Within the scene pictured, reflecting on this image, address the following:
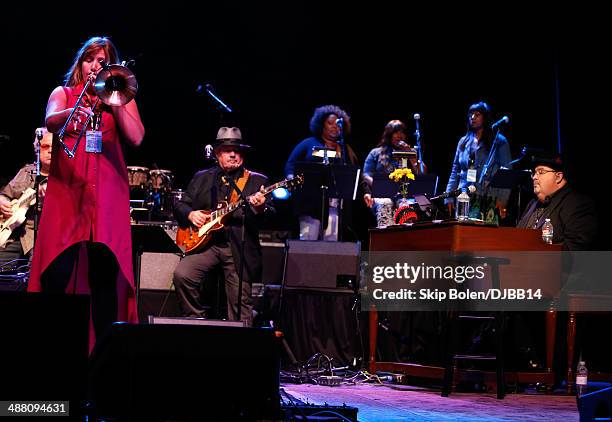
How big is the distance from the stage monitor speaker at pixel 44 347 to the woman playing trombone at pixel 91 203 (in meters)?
1.37

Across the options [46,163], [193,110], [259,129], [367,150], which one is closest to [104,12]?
[193,110]

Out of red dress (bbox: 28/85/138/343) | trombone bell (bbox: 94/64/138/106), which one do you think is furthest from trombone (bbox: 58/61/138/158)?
red dress (bbox: 28/85/138/343)

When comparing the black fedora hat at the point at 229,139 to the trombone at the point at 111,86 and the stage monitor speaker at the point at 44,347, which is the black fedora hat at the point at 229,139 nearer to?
the trombone at the point at 111,86

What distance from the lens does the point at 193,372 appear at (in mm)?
2795

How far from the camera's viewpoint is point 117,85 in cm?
387

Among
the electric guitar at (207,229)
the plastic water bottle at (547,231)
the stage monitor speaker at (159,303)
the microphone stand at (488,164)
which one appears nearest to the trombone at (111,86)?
the electric guitar at (207,229)

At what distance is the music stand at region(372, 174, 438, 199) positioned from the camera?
7.88 m

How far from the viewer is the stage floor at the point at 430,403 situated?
Result: 14.5ft

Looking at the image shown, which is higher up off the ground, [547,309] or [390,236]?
[390,236]

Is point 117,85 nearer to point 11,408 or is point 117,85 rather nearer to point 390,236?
point 11,408

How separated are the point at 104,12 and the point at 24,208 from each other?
337 centimetres

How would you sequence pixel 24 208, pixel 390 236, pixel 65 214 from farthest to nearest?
1. pixel 24 208
2. pixel 390 236
3. pixel 65 214

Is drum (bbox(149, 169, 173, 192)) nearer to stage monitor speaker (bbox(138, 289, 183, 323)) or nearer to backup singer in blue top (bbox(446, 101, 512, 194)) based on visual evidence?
stage monitor speaker (bbox(138, 289, 183, 323))

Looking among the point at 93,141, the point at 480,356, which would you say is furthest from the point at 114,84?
the point at 480,356
